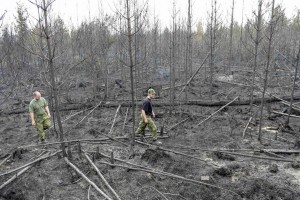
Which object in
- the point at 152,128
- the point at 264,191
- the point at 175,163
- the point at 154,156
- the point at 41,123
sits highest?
the point at 41,123

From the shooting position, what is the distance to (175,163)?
658 cm

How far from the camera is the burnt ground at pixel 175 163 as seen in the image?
5410 millimetres

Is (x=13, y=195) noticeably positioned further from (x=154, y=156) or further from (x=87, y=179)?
(x=154, y=156)

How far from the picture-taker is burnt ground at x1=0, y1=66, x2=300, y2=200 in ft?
17.7

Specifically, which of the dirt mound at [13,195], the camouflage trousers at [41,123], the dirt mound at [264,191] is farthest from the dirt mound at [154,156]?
the camouflage trousers at [41,123]

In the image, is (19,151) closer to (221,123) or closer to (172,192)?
(172,192)

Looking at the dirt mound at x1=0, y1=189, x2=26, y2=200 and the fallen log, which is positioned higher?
the fallen log

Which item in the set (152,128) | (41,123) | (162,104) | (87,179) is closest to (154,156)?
(152,128)

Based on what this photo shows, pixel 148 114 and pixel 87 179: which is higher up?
pixel 148 114

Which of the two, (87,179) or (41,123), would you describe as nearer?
(87,179)

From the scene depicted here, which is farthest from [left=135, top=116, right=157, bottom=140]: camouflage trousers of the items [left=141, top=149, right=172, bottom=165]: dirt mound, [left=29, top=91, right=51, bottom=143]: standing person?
[left=29, top=91, right=51, bottom=143]: standing person

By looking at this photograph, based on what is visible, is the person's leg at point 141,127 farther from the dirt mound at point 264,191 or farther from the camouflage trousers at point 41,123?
the dirt mound at point 264,191

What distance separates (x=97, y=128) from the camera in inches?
389

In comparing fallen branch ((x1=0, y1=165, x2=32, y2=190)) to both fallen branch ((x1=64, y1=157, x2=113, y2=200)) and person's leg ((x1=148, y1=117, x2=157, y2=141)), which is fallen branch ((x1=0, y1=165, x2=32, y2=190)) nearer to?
fallen branch ((x1=64, y1=157, x2=113, y2=200))
